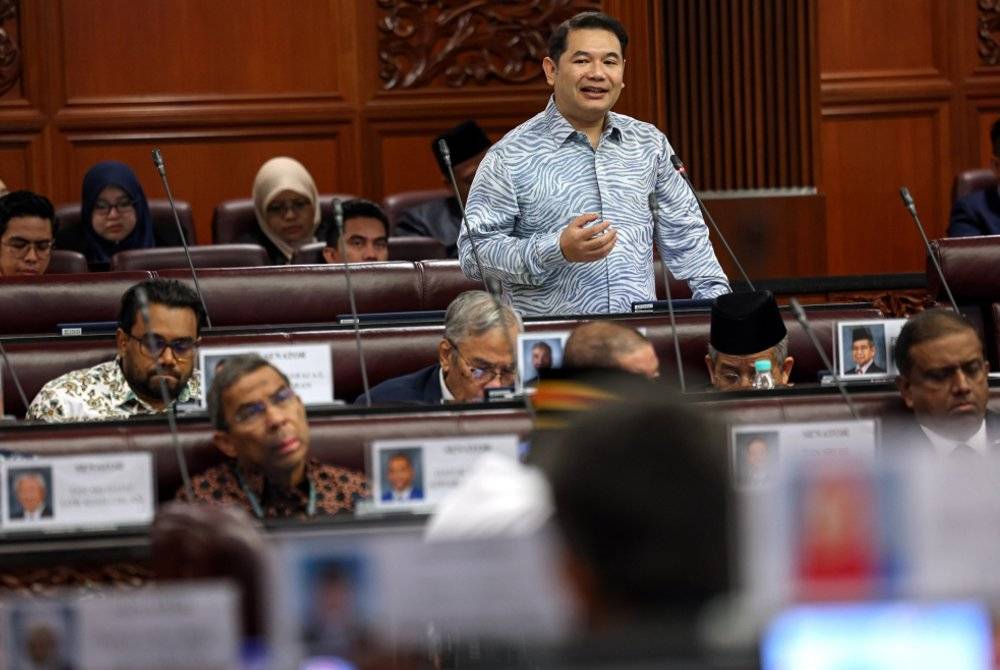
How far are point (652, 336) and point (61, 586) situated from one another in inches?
78.1

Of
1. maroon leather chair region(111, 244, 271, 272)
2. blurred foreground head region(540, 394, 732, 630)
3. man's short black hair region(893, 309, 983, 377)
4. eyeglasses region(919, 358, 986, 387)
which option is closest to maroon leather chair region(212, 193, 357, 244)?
maroon leather chair region(111, 244, 271, 272)

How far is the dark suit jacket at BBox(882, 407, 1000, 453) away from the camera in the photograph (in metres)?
3.13

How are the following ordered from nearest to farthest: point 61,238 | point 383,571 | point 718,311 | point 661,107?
point 383,571 → point 718,311 → point 61,238 → point 661,107

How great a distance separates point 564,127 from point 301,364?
45.0 inches

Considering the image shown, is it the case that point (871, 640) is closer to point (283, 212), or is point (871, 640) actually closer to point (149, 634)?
point (149, 634)

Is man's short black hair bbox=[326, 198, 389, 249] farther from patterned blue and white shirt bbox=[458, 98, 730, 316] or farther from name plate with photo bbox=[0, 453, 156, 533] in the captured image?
name plate with photo bbox=[0, 453, 156, 533]

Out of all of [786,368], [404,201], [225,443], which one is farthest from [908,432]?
[404,201]

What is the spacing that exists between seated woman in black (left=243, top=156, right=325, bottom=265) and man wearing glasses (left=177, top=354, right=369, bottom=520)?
334 centimetres

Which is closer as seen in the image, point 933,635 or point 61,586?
point 933,635

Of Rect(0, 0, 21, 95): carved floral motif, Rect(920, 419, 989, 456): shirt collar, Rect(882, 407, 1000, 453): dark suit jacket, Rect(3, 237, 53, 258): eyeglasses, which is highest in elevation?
Rect(0, 0, 21, 95): carved floral motif

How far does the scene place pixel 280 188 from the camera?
6.48 m

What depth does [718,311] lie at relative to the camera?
3961 mm

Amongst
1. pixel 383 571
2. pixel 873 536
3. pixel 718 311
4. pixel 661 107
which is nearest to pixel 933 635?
pixel 873 536

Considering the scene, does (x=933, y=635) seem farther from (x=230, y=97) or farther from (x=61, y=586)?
(x=230, y=97)
